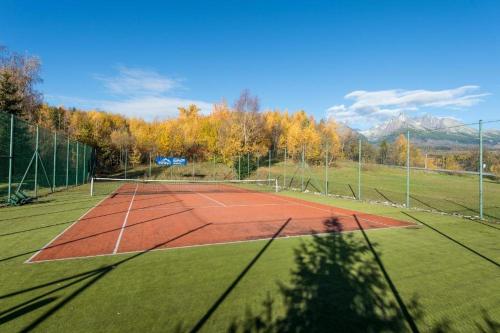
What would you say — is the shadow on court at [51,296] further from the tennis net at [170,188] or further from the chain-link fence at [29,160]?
the tennis net at [170,188]

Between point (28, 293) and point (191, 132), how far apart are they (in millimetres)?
52598

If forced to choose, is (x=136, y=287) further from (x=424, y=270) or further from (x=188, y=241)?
(x=424, y=270)

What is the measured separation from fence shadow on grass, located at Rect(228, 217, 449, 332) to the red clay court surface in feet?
9.88

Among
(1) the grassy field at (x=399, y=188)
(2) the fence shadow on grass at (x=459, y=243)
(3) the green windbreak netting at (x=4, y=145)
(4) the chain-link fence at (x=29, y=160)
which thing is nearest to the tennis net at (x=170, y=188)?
(4) the chain-link fence at (x=29, y=160)

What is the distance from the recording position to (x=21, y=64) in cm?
3706

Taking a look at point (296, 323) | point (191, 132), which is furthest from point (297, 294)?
point (191, 132)

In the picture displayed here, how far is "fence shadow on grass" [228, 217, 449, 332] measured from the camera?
4262mm

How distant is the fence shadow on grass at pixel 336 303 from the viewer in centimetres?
426

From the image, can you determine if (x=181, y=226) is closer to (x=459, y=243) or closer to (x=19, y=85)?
(x=459, y=243)

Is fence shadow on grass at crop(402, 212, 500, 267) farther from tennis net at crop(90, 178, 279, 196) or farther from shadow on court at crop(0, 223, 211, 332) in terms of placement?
tennis net at crop(90, 178, 279, 196)

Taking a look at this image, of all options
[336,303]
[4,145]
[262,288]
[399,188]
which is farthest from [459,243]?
[399,188]

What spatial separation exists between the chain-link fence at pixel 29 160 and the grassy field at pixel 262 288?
8854 mm

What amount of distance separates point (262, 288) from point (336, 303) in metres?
1.20

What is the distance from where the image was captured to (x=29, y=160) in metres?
17.8
